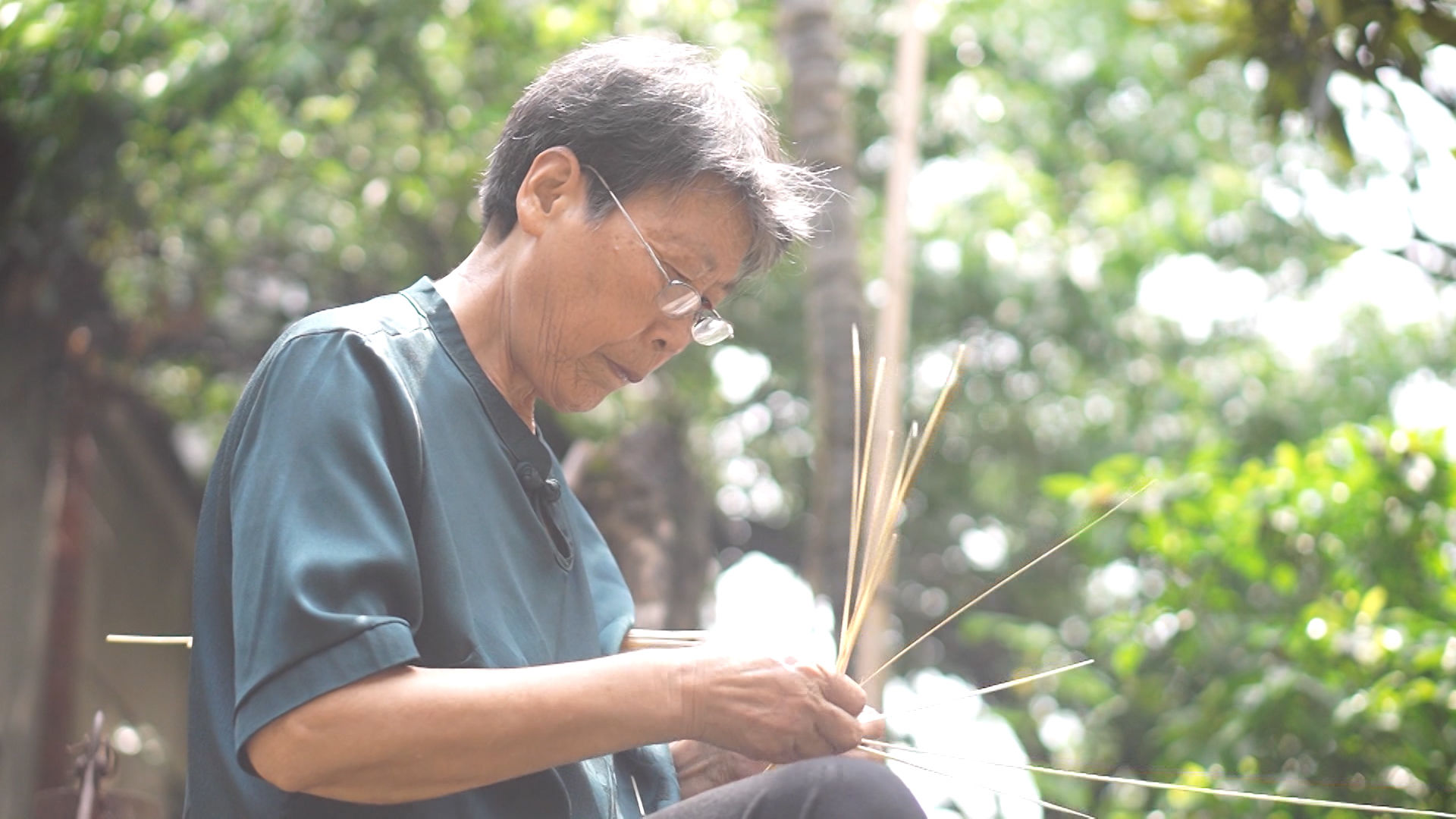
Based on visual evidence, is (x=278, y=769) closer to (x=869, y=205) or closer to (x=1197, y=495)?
(x=1197, y=495)

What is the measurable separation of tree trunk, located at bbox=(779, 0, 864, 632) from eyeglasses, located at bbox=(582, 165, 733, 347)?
72.3 inches

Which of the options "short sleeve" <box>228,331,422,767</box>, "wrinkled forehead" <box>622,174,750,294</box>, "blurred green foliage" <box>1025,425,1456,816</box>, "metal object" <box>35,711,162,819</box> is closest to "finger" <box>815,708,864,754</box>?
"short sleeve" <box>228,331,422,767</box>

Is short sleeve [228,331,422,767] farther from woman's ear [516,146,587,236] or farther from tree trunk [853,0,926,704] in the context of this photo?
tree trunk [853,0,926,704]

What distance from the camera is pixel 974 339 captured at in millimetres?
5426

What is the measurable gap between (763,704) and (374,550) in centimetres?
31

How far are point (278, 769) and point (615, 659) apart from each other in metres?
0.24

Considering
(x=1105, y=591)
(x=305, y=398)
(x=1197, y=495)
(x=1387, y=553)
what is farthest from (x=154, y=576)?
(x=305, y=398)

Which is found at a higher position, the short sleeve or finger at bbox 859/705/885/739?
the short sleeve

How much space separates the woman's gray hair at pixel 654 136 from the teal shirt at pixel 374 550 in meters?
0.17

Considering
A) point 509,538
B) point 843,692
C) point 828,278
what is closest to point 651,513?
point 828,278

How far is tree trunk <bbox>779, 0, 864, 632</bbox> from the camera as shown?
3393 mm

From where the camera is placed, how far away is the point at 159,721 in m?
5.65

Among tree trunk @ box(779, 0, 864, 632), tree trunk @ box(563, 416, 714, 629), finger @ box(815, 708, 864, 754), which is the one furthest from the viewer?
tree trunk @ box(779, 0, 864, 632)

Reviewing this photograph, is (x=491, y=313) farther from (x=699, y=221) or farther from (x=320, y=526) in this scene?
(x=320, y=526)
